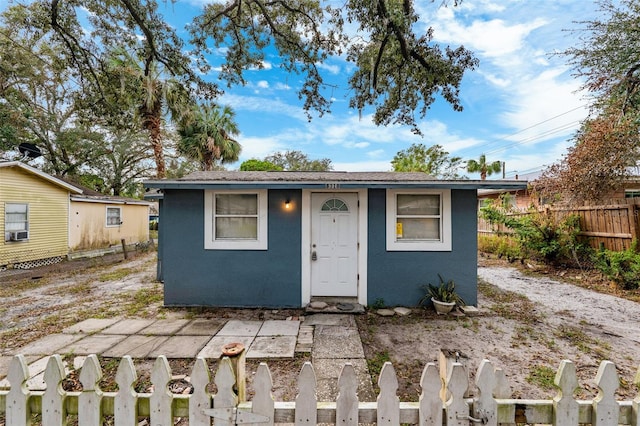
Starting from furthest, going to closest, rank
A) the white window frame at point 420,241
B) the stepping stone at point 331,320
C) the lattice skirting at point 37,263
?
the lattice skirting at point 37,263
the white window frame at point 420,241
the stepping stone at point 331,320

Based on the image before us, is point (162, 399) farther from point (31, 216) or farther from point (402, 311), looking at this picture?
point (31, 216)

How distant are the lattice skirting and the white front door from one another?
428 inches

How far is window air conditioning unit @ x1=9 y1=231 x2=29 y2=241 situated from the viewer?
29.5ft

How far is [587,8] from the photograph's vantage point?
6.55m

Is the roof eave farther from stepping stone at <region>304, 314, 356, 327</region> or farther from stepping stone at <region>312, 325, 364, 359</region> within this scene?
stepping stone at <region>312, 325, 364, 359</region>

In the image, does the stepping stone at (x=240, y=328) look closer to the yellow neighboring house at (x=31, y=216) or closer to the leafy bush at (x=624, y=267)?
the leafy bush at (x=624, y=267)

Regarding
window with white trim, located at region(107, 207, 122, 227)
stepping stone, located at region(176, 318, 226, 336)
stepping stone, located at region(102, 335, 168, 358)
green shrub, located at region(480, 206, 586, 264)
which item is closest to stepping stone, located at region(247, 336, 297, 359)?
stepping stone, located at region(176, 318, 226, 336)

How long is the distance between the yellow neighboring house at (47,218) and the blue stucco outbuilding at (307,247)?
8165mm

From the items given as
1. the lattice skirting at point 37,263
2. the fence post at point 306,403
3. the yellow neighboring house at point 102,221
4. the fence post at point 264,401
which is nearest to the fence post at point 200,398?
the fence post at point 264,401

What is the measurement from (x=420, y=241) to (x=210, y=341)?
3.93m

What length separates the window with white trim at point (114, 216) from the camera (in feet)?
42.2

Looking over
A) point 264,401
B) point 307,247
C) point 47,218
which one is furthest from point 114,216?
point 264,401

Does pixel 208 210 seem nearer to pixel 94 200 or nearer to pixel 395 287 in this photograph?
pixel 395 287

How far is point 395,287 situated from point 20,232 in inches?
488
